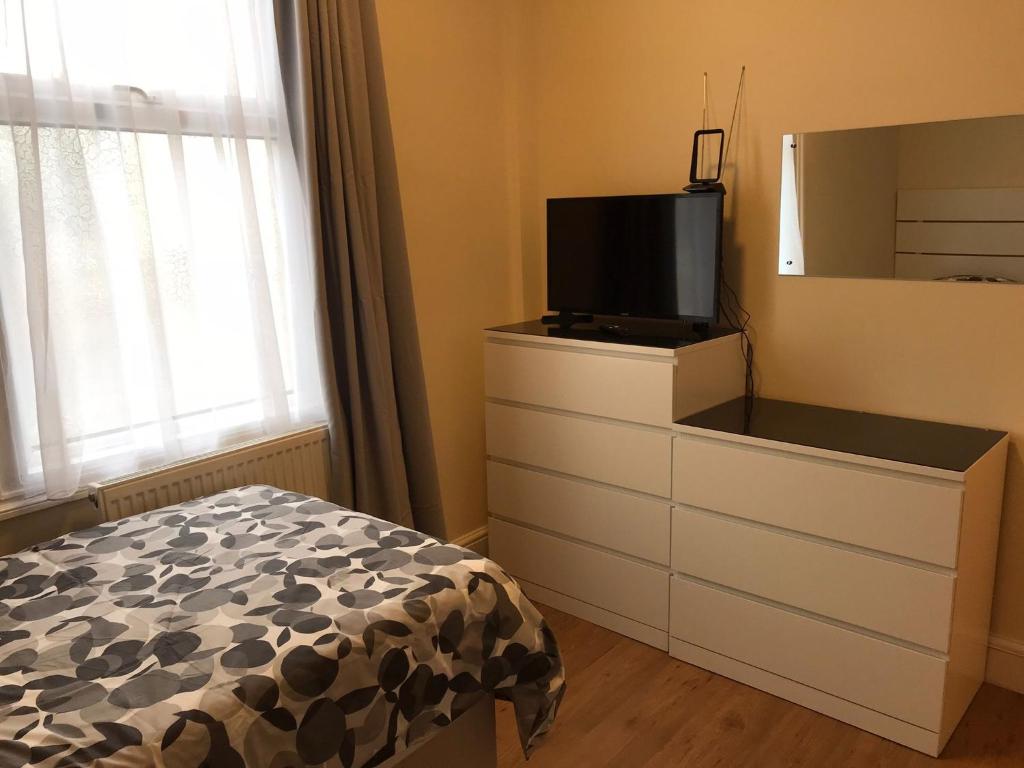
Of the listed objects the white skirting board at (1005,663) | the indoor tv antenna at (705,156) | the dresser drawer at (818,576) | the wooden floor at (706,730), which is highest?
the indoor tv antenna at (705,156)

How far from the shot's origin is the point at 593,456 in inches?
118

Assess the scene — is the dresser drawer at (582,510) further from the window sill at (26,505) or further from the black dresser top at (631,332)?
the window sill at (26,505)

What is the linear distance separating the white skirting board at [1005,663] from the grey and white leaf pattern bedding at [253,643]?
5.05 feet

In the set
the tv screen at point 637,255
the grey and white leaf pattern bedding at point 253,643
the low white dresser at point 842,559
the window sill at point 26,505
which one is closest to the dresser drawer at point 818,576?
the low white dresser at point 842,559

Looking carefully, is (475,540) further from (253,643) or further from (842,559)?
(253,643)

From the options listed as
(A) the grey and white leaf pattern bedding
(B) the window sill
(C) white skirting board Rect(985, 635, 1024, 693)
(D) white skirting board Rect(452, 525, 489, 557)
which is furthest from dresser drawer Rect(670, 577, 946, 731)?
(B) the window sill

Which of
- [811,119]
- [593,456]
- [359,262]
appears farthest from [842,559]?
[359,262]

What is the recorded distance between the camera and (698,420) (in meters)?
2.77

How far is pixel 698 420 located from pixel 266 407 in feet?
4.66

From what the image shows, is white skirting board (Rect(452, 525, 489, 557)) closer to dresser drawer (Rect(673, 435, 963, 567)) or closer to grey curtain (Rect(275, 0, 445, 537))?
grey curtain (Rect(275, 0, 445, 537))

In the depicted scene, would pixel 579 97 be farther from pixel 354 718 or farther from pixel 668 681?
pixel 354 718

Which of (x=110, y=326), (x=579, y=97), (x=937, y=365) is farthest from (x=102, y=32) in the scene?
(x=937, y=365)

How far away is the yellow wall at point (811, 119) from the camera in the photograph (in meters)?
2.49

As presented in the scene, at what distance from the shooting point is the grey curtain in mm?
2646
